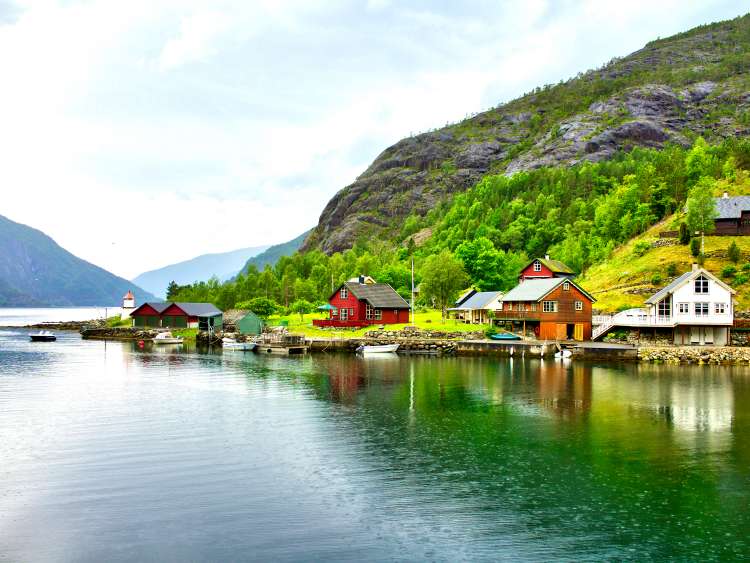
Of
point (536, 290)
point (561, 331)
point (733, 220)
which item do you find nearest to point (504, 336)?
point (561, 331)

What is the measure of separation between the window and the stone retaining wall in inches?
309

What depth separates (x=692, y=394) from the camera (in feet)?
189

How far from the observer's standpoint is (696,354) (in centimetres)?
8288

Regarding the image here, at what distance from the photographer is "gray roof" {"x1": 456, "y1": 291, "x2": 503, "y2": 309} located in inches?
4530

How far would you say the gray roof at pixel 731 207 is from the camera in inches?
4710

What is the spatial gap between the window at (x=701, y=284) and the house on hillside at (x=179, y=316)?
310ft

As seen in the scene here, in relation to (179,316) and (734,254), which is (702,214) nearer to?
(734,254)

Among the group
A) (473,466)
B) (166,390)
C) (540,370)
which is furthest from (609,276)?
(473,466)

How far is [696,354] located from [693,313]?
22.9 feet

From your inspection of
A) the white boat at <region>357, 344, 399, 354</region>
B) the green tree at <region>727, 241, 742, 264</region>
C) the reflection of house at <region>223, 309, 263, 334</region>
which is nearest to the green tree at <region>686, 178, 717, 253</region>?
the green tree at <region>727, 241, 742, 264</region>

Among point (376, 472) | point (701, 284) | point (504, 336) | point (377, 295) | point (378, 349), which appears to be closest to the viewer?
point (376, 472)

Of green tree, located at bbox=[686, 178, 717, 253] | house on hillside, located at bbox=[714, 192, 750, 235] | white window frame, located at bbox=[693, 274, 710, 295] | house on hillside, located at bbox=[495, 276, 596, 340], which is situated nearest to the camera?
white window frame, located at bbox=[693, 274, 710, 295]

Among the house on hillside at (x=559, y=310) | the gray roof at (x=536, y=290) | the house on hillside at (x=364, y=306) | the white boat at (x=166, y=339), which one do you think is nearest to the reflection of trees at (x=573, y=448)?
the house on hillside at (x=559, y=310)

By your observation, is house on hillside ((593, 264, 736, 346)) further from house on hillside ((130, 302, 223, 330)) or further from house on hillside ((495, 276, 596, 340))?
house on hillside ((130, 302, 223, 330))
